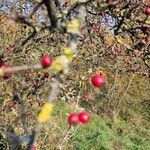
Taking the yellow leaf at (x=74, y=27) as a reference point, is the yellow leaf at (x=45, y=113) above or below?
below

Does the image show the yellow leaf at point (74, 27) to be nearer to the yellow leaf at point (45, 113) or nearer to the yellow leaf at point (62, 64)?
the yellow leaf at point (62, 64)

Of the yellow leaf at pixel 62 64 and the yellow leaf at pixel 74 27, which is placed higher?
the yellow leaf at pixel 74 27

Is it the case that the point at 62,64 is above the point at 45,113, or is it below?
above

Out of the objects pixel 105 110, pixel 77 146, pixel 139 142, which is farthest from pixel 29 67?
pixel 105 110

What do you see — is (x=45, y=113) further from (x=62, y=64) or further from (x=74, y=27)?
(x=74, y=27)

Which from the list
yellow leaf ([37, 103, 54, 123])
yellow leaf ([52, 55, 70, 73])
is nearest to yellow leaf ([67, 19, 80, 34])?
yellow leaf ([52, 55, 70, 73])

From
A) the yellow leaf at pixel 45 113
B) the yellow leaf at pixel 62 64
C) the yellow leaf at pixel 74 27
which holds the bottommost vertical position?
the yellow leaf at pixel 45 113

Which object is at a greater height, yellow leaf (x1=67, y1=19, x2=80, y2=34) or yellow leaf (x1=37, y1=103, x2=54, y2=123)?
yellow leaf (x1=67, y1=19, x2=80, y2=34)

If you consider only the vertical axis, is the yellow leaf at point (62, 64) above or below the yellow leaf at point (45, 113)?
above

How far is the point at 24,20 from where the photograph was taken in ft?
6.44

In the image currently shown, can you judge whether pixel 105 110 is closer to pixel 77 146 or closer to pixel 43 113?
pixel 77 146

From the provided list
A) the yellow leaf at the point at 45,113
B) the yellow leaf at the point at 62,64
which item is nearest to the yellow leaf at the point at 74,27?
the yellow leaf at the point at 62,64

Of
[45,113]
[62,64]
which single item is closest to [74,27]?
[62,64]

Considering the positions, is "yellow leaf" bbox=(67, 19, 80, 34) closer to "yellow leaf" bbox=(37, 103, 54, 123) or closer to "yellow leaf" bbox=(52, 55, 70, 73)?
"yellow leaf" bbox=(52, 55, 70, 73)
